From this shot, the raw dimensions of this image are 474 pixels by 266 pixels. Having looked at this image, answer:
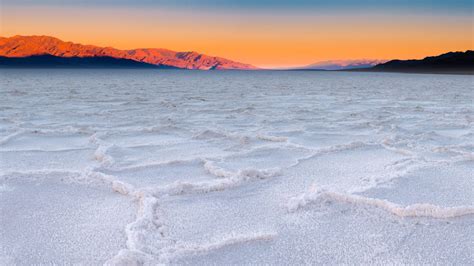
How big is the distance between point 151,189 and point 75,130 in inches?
115

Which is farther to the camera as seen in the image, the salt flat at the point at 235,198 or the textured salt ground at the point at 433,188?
the textured salt ground at the point at 433,188

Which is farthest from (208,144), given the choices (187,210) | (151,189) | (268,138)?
(187,210)

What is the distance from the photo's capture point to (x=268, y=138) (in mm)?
4523

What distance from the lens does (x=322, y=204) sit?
2.32m

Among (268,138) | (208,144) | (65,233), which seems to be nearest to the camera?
(65,233)

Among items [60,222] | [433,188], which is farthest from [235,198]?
[433,188]

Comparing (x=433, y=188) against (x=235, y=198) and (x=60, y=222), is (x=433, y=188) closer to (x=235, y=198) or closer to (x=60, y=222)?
(x=235, y=198)

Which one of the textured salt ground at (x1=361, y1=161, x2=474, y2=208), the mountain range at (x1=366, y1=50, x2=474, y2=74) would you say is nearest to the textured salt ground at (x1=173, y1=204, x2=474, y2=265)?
the textured salt ground at (x1=361, y1=161, x2=474, y2=208)

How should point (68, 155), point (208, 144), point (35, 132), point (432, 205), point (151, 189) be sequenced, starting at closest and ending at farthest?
point (432, 205) → point (151, 189) → point (68, 155) → point (208, 144) → point (35, 132)

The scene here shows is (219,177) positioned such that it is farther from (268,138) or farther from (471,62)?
(471,62)

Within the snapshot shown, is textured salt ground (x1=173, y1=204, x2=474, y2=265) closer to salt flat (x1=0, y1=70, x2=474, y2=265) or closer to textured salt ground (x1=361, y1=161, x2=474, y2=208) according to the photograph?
salt flat (x1=0, y1=70, x2=474, y2=265)

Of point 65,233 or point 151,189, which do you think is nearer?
point 65,233

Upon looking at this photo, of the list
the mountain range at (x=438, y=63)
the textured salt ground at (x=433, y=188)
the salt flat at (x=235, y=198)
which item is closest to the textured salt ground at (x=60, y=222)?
the salt flat at (x=235, y=198)

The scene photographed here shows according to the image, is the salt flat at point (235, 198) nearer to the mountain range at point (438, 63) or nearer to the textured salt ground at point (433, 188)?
the textured salt ground at point (433, 188)
